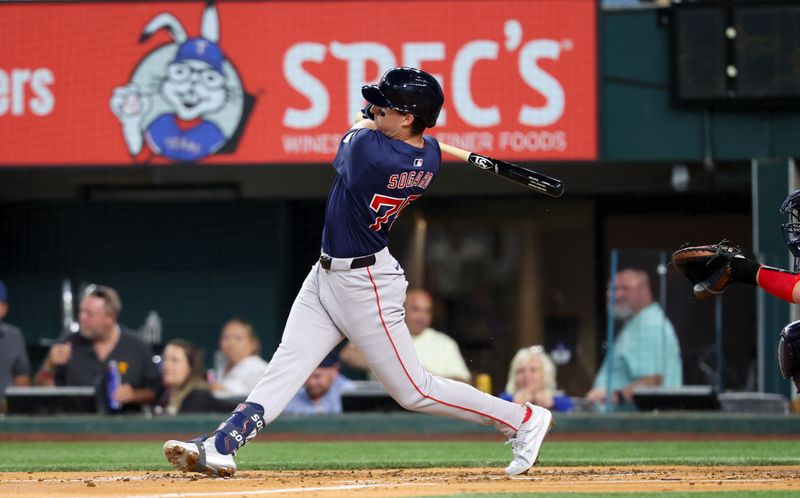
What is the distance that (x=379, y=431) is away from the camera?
1027 cm

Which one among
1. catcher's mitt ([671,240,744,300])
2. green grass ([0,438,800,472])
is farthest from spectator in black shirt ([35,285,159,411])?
catcher's mitt ([671,240,744,300])

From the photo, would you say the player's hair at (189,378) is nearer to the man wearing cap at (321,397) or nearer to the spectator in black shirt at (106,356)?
the spectator in black shirt at (106,356)

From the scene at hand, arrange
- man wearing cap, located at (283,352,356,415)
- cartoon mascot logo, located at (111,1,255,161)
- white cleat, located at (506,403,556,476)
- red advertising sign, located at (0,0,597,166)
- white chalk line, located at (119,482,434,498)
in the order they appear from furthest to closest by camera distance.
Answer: cartoon mascot logo, located at (111,1,255,161) → red advertising sign, located at (0,0,597,166) → man wearing cap, located at (283,352,356,415) → white cleat, located at (506,403,556,476) → white chalk line, located at (119,482,434,498)

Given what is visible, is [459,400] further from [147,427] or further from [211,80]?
[211,80]

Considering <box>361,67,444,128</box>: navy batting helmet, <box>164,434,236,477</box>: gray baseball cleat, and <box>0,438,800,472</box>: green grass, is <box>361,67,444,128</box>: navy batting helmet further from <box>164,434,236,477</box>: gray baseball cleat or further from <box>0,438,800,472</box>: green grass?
<box>0,438,800,472</box>: green grass

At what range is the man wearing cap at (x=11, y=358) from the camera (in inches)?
422

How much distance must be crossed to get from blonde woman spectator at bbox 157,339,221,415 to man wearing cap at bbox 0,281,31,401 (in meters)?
1.27

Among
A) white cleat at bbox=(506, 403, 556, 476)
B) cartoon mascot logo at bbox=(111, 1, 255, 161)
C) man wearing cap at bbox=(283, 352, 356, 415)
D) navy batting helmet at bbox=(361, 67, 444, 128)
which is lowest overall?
man wearing cap at bbox=(283, 352, 356, 415)

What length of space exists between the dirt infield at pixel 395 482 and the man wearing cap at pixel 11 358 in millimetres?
4590

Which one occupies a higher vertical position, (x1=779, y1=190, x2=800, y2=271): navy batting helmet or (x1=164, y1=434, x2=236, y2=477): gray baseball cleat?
(x1=779, y1=190, x2=800, y2=271): navy batting helmet

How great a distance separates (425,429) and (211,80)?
372 centimetres

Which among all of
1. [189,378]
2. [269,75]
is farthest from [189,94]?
[189,378]

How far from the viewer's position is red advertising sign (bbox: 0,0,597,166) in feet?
38.2

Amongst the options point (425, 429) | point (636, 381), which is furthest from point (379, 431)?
point (636, 381)
